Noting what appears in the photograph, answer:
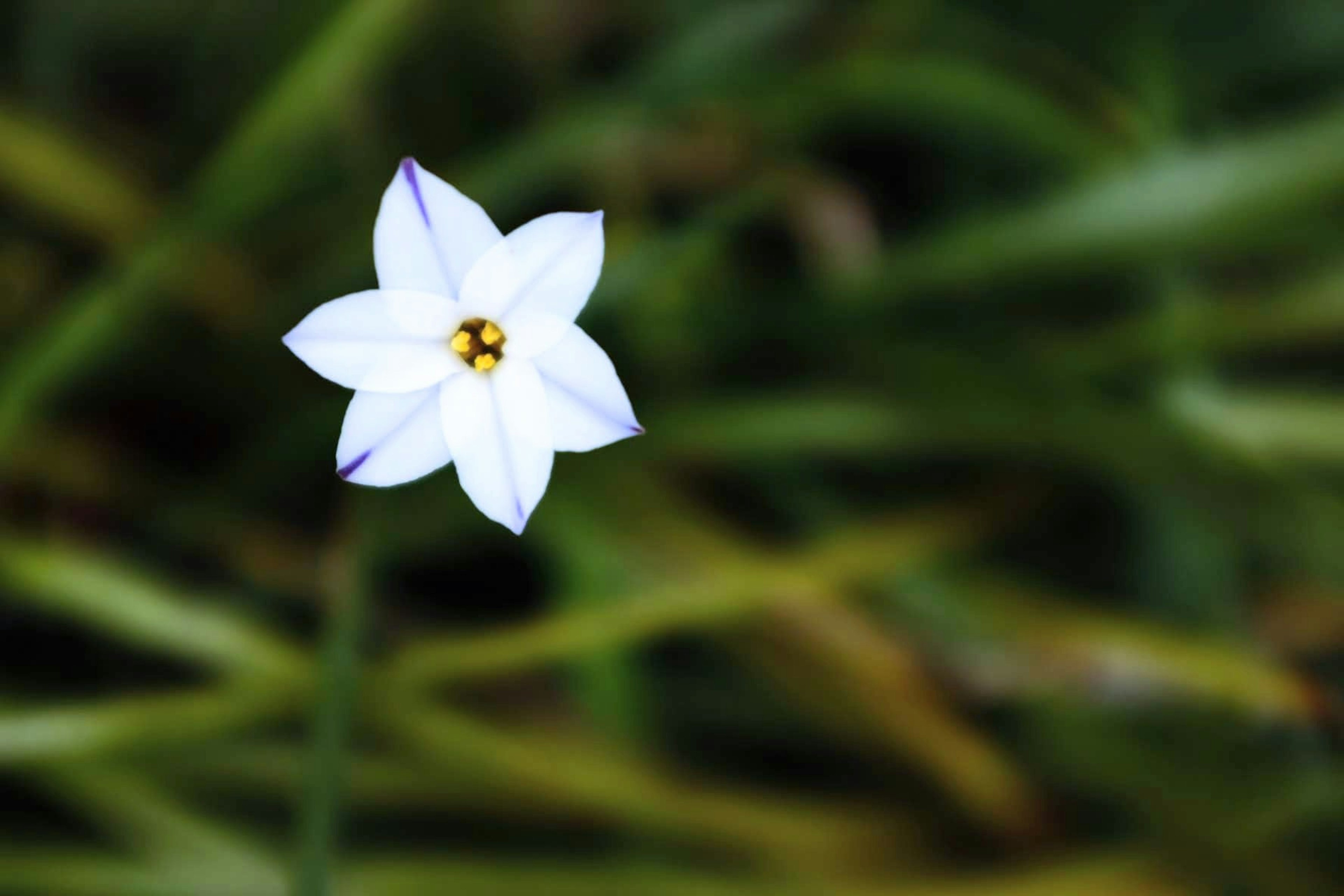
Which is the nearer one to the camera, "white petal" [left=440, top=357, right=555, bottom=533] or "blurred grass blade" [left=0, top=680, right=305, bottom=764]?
"white petal" [left=440, top=357, right=555, bottom=533]

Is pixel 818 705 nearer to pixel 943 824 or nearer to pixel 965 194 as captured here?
pixel 943 824

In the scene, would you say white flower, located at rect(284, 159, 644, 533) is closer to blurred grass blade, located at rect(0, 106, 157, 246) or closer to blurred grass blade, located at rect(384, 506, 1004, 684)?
blurred grass blade, located at rect(384, 506, 1004, 684)

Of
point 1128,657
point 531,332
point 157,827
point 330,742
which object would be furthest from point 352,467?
point 1128,657

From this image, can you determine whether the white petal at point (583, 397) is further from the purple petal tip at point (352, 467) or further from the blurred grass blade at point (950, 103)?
the blurred grass blade at point (950, 103)

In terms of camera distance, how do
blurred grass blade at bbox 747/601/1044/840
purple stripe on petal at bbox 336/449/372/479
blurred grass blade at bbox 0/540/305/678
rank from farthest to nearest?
1. blurred grass blade at bbox 747/601/1044/840
2. blurred grass blade at bbox 0/540/305/678
3. purple stripe on petal at bbox 336/449/372/479

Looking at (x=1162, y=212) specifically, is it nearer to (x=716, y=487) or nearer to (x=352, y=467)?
(x=716, y=487)

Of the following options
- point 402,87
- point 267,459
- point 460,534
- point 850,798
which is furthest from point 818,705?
point 402,87

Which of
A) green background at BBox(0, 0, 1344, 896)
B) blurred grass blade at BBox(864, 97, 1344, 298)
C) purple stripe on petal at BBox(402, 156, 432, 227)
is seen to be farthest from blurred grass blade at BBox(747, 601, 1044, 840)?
purple stripe on petal at BBox(402, 156, 432, 227)
